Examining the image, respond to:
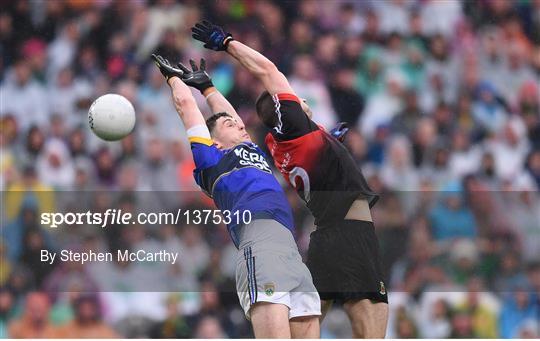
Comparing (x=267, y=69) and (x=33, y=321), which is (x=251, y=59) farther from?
(x=33, y=321)

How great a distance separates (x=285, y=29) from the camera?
10.3 meters

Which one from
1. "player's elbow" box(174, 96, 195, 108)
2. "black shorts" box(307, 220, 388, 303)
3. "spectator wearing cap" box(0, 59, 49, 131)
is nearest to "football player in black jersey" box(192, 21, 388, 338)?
"black shorts" box(307, 220, 388, 303)

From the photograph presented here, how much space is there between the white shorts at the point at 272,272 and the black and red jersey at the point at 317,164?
17.1 inches

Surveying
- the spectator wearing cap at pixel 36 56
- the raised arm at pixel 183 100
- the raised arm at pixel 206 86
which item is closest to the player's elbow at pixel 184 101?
the raised arm at pixel 183 100

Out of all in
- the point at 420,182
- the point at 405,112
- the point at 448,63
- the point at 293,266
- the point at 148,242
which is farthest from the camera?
the point at 448,63

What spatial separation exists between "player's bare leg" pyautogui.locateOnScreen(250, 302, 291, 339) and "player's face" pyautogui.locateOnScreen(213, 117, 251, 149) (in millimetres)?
1104

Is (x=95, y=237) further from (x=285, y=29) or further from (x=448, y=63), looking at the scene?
(x=448, y=63)

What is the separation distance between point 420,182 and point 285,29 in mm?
2257

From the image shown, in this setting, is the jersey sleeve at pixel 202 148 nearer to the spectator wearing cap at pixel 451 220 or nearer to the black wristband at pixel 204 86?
the black wristband at pixel 204 86

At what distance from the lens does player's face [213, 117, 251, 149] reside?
596cm

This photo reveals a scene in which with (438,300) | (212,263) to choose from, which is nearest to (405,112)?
(438,300)

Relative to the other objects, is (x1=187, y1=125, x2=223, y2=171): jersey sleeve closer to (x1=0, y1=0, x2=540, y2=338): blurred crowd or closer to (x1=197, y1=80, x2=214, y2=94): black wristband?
(x1=197, y1=80, x2=214, y2=94): black wristband

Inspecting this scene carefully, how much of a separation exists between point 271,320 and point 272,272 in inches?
10.3

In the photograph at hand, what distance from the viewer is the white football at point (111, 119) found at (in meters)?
6.50
